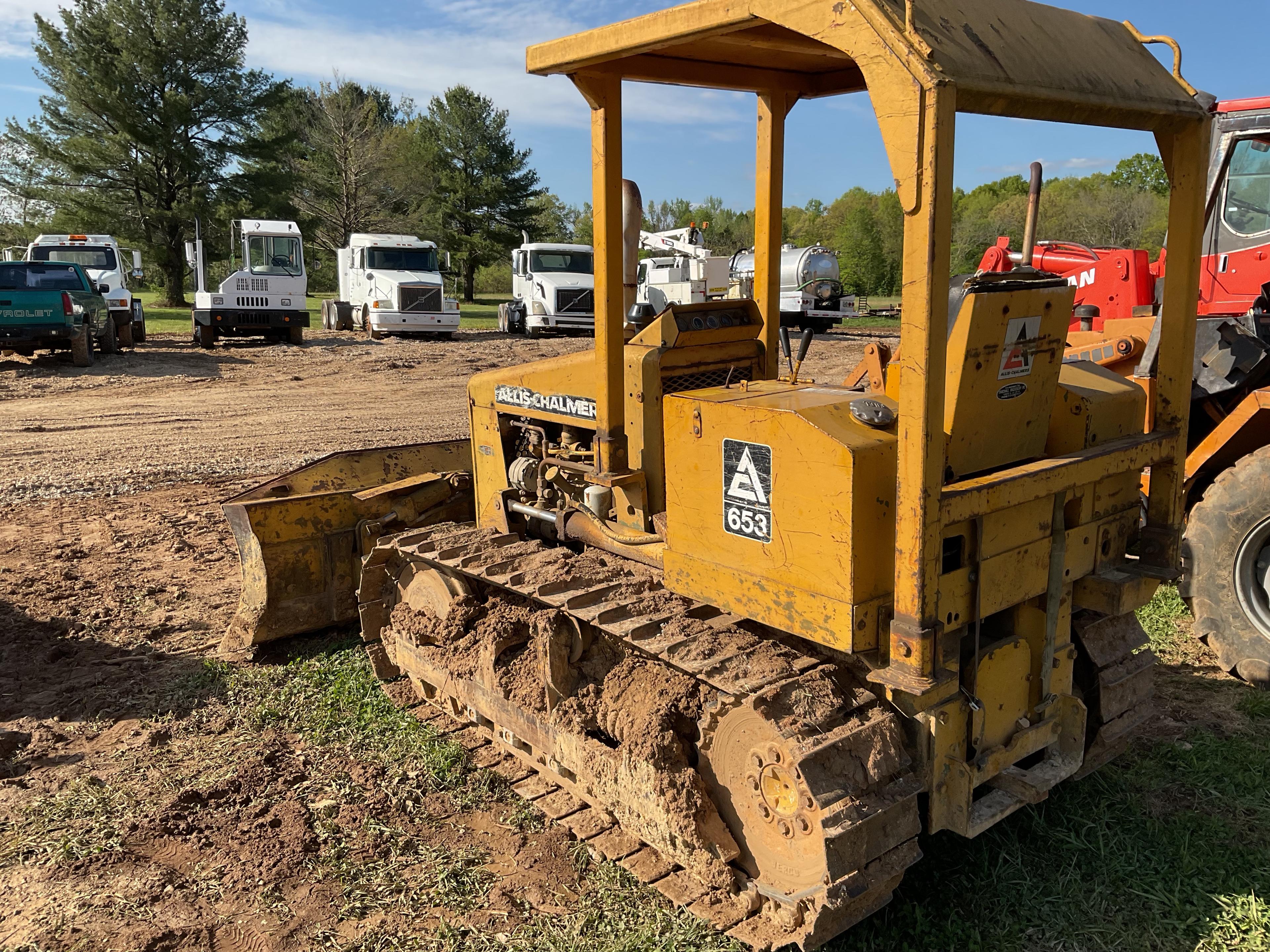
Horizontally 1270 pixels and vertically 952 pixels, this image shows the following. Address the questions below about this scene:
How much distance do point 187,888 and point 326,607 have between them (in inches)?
92.4

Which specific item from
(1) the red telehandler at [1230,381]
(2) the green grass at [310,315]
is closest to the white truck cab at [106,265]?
(2) the green grass at [310,315]

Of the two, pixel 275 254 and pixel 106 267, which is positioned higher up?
pixel 275 254

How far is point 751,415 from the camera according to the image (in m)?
3.27

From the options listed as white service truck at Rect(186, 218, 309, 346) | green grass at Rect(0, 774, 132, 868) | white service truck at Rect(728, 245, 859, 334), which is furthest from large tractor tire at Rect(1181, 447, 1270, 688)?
white service truck at Rect(728, 245, 859, 334)

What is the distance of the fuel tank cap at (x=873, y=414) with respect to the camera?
3127 mm

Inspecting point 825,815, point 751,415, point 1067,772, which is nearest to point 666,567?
point 751,415

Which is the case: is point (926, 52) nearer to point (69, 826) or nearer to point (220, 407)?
point (69, 826)

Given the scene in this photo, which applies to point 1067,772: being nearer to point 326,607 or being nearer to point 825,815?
point 825,815

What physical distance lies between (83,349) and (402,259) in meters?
10.2

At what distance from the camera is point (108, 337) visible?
1961 cm

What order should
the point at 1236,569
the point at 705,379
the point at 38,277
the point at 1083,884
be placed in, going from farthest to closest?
the point at 38,277, the point at 1236,569, the point at 705,379, the point at 1083,884

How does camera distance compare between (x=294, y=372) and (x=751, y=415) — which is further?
(x=294, y=372)

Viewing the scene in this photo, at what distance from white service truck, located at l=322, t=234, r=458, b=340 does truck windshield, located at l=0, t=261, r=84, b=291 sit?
7.81m

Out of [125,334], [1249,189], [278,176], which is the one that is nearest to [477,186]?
[278,176]
